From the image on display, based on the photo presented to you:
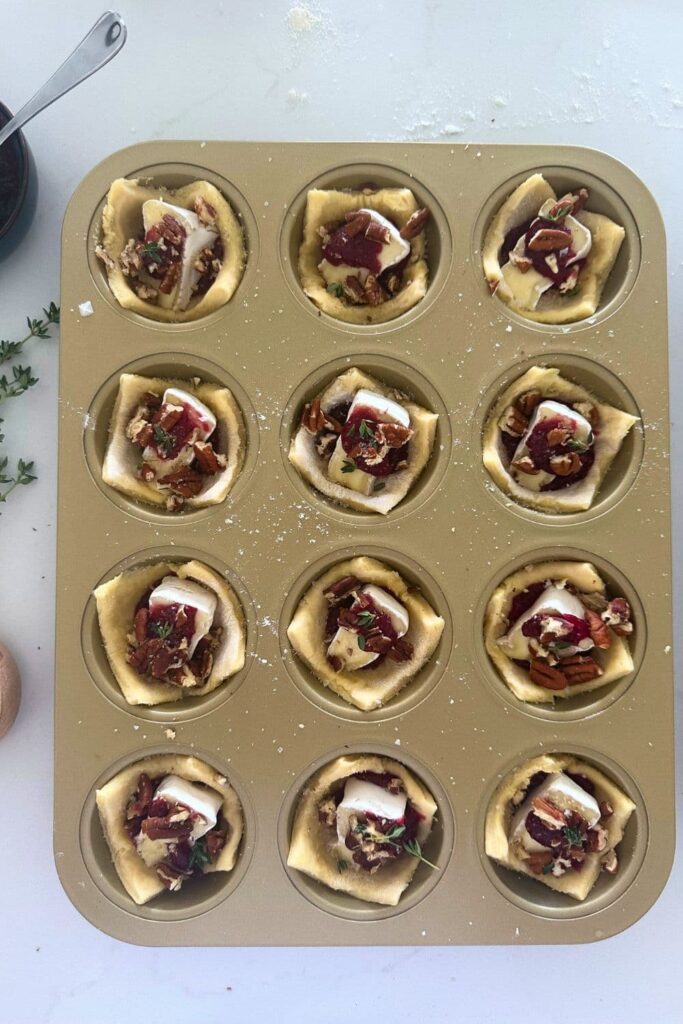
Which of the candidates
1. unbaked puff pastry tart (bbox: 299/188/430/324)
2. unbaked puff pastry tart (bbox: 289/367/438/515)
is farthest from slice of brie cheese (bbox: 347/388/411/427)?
unbaked puff pastry tart (bbox: 299/188/430/324)

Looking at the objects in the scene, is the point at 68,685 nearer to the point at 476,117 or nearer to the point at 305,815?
the point at 305,815

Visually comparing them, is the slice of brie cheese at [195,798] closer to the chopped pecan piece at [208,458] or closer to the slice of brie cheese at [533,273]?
the chopped pecan piece at [208,458]

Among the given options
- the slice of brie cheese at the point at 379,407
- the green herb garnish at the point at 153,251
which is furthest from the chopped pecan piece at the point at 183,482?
the green herb garnish at the point at 153,251

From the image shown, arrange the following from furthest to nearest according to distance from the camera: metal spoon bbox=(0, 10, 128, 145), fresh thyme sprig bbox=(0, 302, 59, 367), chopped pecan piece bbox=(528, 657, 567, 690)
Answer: fresh thyme sprig bbox=(0, 302, 59, 367) → chopped pecan piece bbox=(528, 657, 567, 690) → metal spoon bbox=(0, 10, 128, 145)

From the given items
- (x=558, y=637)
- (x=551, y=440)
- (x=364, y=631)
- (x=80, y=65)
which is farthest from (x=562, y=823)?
(x=80, y=65)

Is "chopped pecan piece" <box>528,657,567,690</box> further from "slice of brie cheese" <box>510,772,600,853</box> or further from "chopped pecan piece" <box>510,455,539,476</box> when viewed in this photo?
"chopped pecan piece" <box>510,455,539,476</box>

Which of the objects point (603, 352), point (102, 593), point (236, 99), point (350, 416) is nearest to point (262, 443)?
point (350, 416)
